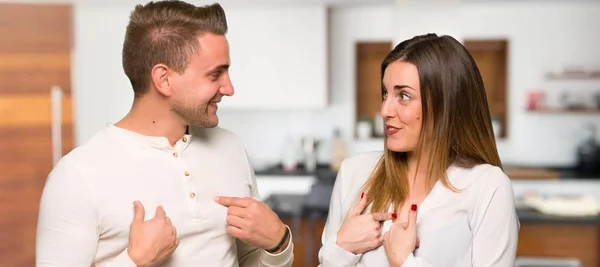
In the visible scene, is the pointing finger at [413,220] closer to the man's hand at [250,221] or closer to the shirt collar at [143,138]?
the man's hand at [250,221]

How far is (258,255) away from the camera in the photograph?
2031 millimetres

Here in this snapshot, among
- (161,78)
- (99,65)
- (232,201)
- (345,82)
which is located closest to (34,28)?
(99,65)

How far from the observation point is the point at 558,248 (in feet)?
15.0

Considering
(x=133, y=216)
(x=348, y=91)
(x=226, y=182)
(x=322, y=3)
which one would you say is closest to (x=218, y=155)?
(x=226, y=182)

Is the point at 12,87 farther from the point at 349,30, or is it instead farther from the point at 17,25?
the point at 349,30

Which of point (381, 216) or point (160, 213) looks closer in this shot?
point (160, 213)

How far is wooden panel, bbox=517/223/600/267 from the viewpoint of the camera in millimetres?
4535

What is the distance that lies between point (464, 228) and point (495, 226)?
0.09 m

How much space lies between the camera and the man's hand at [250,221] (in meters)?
1.81

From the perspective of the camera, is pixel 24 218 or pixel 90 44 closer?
pixel 24 218

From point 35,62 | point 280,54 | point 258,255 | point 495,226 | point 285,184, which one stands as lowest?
point 285,184

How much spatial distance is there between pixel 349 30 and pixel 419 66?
476cm

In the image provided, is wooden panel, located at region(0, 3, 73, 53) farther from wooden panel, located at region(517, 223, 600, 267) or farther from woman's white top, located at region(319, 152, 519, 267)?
woman's white top, located at region(319, 152, 519, 267)

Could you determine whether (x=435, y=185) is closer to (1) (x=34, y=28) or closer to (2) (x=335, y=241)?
(2) (x=335, y=241)
